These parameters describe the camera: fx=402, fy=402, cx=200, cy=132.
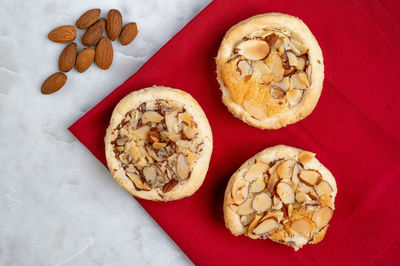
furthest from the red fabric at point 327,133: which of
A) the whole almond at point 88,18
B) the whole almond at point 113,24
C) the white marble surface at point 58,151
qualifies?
the whole almond at point 88,18

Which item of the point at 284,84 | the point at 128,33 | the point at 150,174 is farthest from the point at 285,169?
the point at 128,33

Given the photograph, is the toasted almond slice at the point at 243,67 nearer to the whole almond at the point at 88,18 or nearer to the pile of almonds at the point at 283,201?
the pile of almonds at the point at 283,201

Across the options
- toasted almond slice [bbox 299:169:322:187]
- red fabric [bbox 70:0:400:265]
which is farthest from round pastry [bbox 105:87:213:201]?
toasted almond slice [bbox 299:169:322:187]

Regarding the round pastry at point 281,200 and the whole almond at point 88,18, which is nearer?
the round pastry at point 281,200

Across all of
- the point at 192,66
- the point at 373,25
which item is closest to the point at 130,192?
the point at 192,66

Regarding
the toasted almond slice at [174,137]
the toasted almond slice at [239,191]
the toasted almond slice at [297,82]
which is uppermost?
the toasted almond slice at [174,137]

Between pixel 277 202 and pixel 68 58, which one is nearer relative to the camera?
pixel 277 202

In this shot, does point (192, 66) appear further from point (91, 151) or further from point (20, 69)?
point (20, 69)

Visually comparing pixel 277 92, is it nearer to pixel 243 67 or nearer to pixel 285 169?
pixel 243 67
